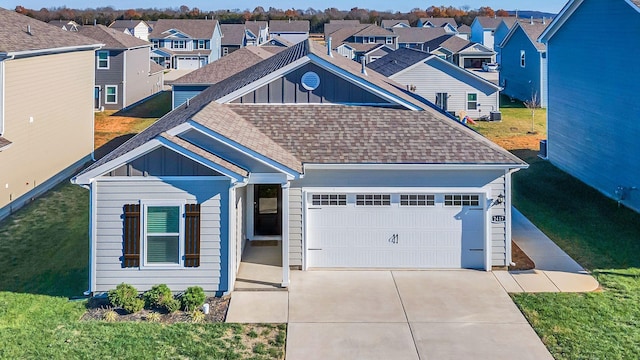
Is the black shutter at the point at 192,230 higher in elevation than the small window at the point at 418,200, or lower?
lower

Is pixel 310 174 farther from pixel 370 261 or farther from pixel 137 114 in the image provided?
pixel 137 114

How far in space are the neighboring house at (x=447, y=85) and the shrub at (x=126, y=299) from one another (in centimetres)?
2598

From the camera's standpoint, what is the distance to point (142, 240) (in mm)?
12117

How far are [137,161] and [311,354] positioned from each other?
5.22 m

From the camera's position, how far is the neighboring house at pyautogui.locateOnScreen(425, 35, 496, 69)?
212 feet

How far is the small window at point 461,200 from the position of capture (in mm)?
13852

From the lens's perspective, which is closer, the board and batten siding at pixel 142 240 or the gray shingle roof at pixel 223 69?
the board and batten siding at pixel 142 240

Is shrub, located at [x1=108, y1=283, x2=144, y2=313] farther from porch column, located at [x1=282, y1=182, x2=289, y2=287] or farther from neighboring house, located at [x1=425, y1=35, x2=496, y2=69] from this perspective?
neighboring house, located at [x1=425, y1=35, x2=496, y2=69]

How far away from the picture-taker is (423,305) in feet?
38.8

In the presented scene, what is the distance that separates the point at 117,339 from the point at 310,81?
26.3 ft

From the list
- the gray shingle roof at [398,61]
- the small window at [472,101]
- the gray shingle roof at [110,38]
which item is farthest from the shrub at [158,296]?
→ the gray shingle roof at [110,38]

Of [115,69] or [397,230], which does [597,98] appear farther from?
[115,69]

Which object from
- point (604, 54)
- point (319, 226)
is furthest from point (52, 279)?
point (604, 54)

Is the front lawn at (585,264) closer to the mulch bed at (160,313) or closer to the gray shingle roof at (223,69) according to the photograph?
the mulch bed at (160,313)
